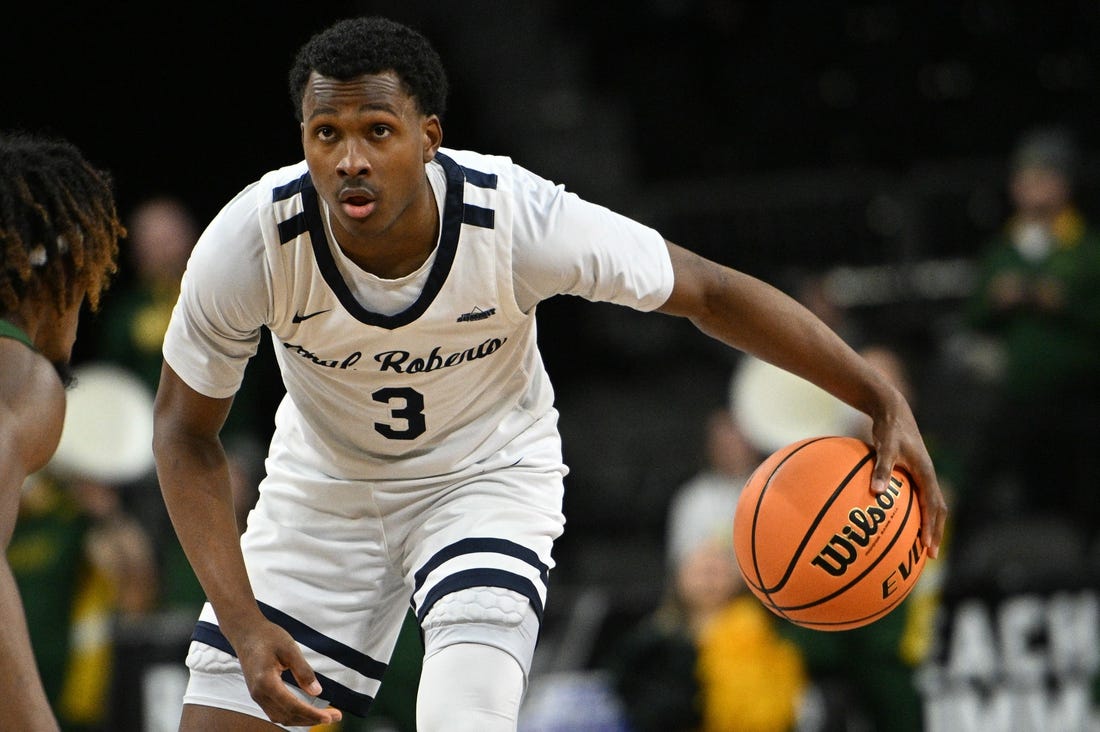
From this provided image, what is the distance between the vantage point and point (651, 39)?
1138 centimetres

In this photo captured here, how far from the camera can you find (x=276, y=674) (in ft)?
12.0

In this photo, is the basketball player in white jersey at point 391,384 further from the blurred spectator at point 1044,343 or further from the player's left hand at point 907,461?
the blurred spectator at point 1044,343

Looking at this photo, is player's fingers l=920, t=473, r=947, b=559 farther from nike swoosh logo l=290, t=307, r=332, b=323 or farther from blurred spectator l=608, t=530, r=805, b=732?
blurred spectator l=608, t=530, r=805, b=732

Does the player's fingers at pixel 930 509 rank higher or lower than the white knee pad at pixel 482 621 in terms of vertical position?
lower

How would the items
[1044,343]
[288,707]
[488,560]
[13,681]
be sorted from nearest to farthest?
[13,681]
[288,707]
[488,560]
[1044,343]

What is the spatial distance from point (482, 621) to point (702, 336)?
7.07 m

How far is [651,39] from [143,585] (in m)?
5.28

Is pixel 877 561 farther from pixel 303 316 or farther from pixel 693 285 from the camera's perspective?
pixel 303 316

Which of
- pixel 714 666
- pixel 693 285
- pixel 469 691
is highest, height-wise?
pixel 693 285

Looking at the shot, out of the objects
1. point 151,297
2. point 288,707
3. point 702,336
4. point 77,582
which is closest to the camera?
point 288,707

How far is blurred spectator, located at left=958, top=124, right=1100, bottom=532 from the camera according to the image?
8.15m

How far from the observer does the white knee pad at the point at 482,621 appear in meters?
3.82

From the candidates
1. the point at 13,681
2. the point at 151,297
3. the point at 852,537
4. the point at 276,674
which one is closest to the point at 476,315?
the point at 276,674

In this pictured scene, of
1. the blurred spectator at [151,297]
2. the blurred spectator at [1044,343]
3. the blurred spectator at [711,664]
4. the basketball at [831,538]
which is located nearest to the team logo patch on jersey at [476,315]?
the basketball at [831,538]
